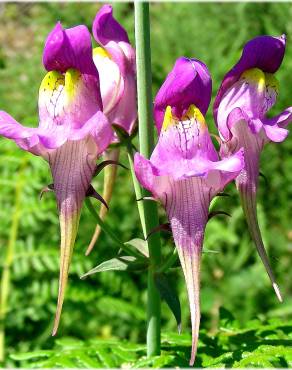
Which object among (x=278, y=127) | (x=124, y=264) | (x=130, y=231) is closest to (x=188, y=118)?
(x=278, y=127)

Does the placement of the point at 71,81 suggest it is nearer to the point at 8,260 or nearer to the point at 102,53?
the point at 102,53

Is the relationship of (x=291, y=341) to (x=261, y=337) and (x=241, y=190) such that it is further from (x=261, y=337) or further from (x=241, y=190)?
(x=241, y=190)

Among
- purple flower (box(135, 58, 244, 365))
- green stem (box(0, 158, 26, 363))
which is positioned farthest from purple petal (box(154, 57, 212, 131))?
green stem (box(0, 158, 26, 363))

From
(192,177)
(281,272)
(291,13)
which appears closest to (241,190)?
(192,177)

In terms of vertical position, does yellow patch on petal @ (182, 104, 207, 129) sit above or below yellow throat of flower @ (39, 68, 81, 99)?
below

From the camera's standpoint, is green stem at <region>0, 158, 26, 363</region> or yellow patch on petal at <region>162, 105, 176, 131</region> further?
green stem at <region>0, 158, 26, 363</region>

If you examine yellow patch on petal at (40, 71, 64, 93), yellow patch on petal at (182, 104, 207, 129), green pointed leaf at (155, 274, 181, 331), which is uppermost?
yellow patch on petal at (40, 71, 64, 93)

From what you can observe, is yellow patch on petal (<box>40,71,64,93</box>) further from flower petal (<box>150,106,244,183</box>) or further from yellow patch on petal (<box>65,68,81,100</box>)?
flower petal (<box>150,106,244,183</box>)
